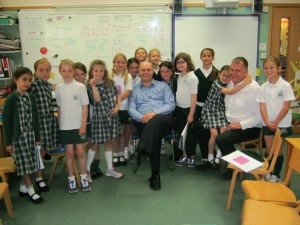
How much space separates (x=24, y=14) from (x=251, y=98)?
3495 millimetres

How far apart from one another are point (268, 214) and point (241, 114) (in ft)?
4.90

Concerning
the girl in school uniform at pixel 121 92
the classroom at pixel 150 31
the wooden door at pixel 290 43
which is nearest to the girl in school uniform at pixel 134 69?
the girl in school uniform at pixel 121 92

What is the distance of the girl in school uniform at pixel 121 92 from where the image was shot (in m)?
3.38

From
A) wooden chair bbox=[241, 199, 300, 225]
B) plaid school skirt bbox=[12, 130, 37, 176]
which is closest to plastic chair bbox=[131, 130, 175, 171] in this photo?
plaid school skirt bbox=[12, 130, 37, 176]

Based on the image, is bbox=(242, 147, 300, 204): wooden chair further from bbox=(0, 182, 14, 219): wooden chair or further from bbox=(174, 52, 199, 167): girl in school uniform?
bbox=(0, 182, 14, 219): wooden chair

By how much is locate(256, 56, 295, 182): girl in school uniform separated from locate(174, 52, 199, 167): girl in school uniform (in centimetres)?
70

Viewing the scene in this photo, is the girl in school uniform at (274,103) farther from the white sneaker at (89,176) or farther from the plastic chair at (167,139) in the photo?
the white sneaker at (89,176)

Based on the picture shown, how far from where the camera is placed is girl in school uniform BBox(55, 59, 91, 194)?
9.34 ft

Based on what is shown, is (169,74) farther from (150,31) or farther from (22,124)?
(22,124)

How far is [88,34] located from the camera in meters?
4.71

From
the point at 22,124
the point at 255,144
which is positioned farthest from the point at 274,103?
the point at 22,124

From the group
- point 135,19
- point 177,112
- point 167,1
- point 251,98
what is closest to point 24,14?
point 135,19

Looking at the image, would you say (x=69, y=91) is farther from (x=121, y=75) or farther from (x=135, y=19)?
(x=135, y=19)

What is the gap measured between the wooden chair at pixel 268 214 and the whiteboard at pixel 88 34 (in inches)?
127
